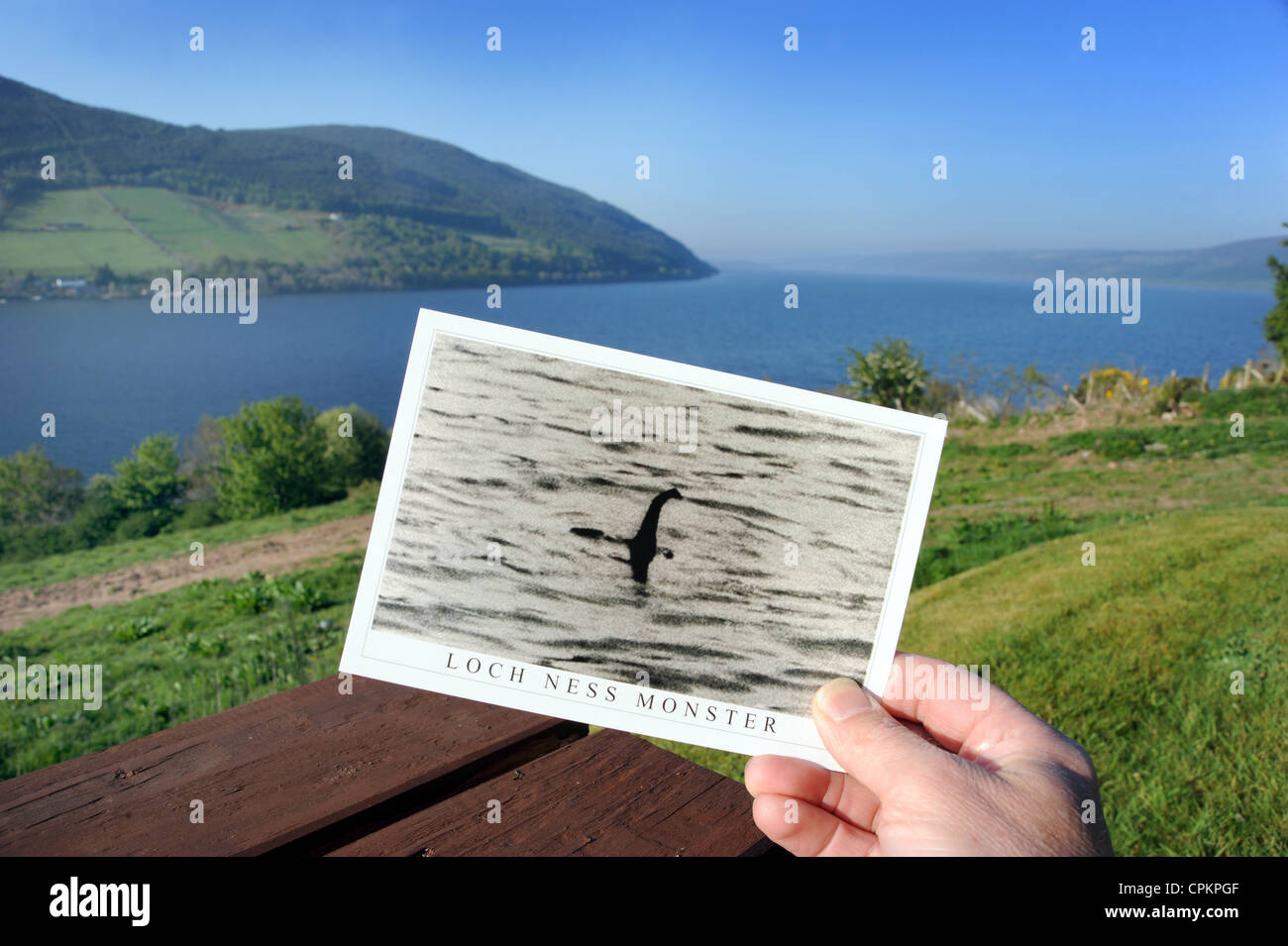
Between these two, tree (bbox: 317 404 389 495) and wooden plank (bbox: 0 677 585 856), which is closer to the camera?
wooden plank (bbox: 0 677 585 856)

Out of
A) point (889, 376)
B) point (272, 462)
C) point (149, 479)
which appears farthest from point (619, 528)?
point (149, 479)

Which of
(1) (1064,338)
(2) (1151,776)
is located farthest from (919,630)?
(1) (1064,338)

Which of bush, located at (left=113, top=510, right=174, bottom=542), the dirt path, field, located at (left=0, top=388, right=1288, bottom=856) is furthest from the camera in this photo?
bush, located at (left=113, top=510, right=174, bottom=542)

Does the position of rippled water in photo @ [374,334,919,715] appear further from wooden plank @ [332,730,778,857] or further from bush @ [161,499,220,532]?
bush @ [161,499,220,532]

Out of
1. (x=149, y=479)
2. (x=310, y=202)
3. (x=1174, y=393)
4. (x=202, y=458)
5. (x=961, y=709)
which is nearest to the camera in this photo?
(x=961, y=709)

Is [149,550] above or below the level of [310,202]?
below

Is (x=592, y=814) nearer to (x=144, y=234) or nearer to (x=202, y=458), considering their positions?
(x=202, y=458)

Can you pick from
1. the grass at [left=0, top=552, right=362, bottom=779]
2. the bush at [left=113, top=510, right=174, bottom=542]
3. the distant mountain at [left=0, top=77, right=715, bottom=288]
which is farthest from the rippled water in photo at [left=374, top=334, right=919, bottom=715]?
the distant mountain at [left=0, top=77, right=715, bottom=288]
